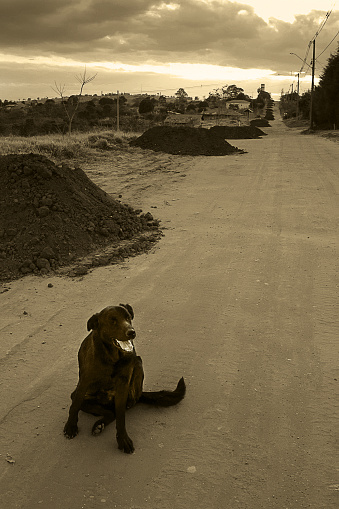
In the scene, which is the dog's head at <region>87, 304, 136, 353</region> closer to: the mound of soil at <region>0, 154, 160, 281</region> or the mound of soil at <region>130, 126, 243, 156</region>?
the mound of soil at <region>0, 154, 160, 281</region>

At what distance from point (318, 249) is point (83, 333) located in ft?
14.5

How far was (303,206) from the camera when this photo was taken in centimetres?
1108

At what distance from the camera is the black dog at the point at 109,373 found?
3182 mm

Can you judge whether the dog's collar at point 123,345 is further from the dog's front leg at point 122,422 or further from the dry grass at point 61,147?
the dry grass at point 61,147

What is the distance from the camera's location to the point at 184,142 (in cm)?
2477

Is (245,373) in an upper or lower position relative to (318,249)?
lower

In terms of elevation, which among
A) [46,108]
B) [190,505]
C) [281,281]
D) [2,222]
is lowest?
[190,505]

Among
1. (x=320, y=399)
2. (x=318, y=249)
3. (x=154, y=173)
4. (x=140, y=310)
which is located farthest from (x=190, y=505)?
(x=154, y=173)

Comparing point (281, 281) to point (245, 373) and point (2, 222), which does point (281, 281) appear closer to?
point (245, 373)

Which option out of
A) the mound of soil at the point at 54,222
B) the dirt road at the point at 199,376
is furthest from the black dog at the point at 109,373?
the mound of soil at the point at 54,222

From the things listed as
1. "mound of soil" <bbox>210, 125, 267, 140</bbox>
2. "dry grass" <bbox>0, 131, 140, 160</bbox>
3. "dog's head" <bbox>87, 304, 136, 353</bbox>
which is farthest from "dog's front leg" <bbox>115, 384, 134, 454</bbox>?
"mound of soil" <bbox>210, 125, 267, 140</bbox>

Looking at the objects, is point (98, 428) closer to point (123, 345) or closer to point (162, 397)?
point (162, 397)

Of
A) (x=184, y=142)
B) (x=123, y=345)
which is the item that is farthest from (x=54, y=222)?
(x=184, y=142)

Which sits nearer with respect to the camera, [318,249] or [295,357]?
[295,357]
